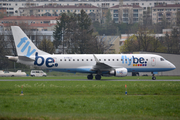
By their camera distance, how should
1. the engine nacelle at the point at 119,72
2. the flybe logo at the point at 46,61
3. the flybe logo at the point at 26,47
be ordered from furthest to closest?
1. the flybe logo at the point at 26,47
2. the flybe logo at the point at 46,61
3. the engine nacelle at the point at 119,72

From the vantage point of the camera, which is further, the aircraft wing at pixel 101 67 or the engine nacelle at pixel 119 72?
the aircraft wing at pixel 101 67

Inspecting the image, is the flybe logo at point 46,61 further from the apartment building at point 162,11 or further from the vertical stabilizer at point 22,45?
the apartment building at point 162,11

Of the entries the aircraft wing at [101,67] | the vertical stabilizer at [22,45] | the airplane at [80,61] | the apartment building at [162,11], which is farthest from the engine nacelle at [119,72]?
the apartment building at [162,11]

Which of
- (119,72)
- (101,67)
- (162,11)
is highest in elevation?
(162,11)

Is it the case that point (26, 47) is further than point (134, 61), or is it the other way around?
point (26, 47)

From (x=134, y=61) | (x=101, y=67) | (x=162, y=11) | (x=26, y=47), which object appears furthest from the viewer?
(x=162, y=11)

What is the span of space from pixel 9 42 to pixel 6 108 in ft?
229

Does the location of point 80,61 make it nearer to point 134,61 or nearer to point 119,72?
point 119,72

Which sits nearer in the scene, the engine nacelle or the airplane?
the engine nacelle

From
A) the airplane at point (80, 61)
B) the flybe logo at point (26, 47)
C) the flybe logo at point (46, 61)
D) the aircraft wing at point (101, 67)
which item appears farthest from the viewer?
the flybe logo at point (26, 47)

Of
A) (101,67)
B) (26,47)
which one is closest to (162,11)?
(101,67)

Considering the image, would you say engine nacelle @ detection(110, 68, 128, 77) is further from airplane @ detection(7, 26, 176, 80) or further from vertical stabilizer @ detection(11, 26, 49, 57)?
vertical stabilizer @ detection(11, 26, 49, 57)

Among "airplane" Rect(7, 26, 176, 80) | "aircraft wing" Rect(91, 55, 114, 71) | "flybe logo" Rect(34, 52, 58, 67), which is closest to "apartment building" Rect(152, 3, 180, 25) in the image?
"airplane" Rect(7, 26, 176, 80)

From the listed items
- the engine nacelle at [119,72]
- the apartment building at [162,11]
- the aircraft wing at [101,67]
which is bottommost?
the engine nacelle at [119,72]
